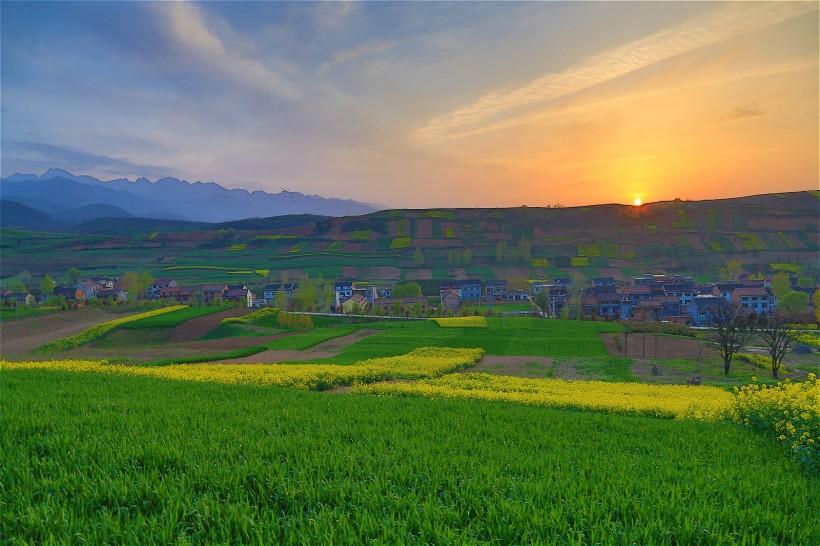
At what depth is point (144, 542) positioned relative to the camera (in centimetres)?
482

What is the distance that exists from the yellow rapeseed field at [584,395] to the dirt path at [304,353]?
1754 centimetres

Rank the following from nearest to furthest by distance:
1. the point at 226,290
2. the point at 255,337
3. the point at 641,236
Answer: the point at 255,337 → the point at 226,290 → the point at 641,236

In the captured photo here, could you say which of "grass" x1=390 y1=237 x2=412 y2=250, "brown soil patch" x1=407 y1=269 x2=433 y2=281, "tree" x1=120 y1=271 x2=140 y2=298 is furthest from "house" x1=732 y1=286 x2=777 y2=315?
"tree" x1=120 y1=271 x2=140 y2=298

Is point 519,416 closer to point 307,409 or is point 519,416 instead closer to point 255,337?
point 307,409

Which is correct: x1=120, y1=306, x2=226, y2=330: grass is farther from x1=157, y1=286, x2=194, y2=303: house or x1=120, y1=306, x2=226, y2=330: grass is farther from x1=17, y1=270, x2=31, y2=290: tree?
x1=17, y1=270, x2=31, y2=290: tree

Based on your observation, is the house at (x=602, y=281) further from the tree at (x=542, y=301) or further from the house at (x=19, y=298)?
the house at (x=19, y=298)

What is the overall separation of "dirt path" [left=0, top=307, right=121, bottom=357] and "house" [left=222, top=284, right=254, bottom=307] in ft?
97.5

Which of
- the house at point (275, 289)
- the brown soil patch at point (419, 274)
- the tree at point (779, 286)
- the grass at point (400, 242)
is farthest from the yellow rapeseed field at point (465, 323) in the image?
the grass at point (400, 242)

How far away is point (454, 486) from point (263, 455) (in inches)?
133

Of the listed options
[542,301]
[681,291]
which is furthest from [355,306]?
[681,291]

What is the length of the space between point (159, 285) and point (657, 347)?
11286cm

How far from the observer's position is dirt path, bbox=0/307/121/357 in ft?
153

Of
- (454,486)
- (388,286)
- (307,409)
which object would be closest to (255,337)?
(307,409)

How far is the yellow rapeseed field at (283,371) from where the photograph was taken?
22000mm
